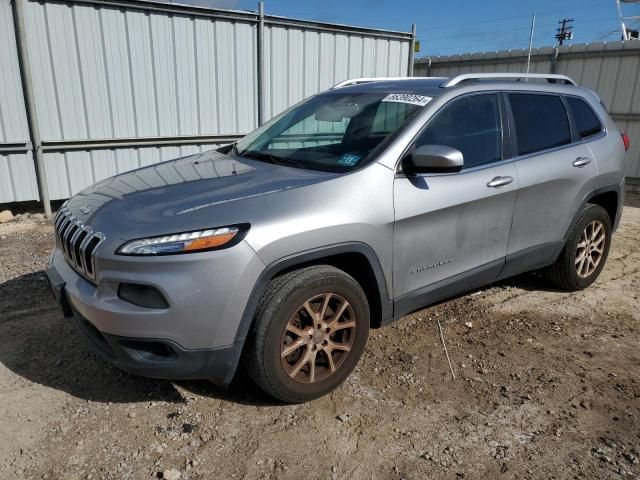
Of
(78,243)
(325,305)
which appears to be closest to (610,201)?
(325,305)

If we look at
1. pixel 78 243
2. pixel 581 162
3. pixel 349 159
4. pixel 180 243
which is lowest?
pixel 78 243

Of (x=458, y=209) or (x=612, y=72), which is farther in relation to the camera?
(x=612, y=72)

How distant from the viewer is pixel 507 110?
3.66 meters

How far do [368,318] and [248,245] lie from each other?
93 centimetres

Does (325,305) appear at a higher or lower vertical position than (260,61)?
lower

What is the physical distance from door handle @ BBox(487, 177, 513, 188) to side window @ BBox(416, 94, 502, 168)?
0.14 metres

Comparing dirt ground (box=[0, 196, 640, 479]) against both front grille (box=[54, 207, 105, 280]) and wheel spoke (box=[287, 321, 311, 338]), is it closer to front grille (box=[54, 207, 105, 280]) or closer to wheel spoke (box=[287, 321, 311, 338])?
wheel spoke (box=[287, 321, 311, 338])

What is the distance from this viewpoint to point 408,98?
132 inches

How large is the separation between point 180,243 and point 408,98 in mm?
1824

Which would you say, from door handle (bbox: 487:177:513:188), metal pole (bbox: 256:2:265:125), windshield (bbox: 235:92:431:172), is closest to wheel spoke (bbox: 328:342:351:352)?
windshield (bbox: 235:92:431:172)

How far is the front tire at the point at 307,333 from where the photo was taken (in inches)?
102

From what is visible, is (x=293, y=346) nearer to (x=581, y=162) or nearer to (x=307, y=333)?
(x=307, y=333)

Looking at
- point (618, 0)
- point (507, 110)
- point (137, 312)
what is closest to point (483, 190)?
point (507, 110)

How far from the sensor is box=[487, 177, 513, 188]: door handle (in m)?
3.42
